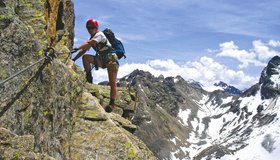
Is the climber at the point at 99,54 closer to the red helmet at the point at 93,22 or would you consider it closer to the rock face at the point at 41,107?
the red helmet at the point at 93,22

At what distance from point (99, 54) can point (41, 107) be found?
675cm

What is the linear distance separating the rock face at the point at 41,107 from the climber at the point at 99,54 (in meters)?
1.31

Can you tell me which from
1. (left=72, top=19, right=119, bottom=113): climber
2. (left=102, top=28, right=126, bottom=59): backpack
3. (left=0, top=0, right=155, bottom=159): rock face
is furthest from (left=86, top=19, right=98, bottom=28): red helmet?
(left=0, top=0, right=155, bottom=159): rock face

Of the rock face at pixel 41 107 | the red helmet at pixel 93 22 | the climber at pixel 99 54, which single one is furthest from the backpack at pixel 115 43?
the rock face at pixel 41 107

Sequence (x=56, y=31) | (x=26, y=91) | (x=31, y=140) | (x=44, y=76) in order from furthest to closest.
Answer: (x=56, y=31) → (x=44, y=76) → (x=26, y=91) → (x=31, y=140)

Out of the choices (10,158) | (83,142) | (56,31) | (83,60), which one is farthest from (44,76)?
(56,31)

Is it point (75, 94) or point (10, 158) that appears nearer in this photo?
point (10, 158)

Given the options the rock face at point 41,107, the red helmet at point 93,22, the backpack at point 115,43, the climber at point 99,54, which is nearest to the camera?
the rock face at point 41,107

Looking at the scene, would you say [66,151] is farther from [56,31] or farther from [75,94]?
[56,31]

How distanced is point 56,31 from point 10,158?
57.5 ft

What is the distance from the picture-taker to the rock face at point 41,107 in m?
13.5

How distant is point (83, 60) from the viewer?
74.0ft

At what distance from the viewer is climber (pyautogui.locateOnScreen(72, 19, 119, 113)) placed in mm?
19422

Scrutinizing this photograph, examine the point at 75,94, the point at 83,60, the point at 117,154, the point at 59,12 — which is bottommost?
the point at 117,154
